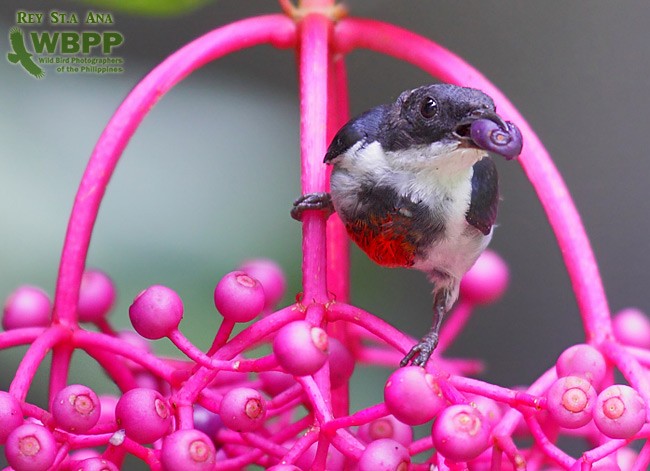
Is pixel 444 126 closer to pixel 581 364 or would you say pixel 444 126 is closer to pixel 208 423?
pixel 581 364

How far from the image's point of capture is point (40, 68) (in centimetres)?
108

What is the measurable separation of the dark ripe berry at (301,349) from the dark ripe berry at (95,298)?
39cm

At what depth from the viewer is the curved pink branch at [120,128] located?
83 cm

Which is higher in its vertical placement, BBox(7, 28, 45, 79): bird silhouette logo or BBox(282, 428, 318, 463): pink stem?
BBox(7, 28, 45, 79): bird silhouette logo

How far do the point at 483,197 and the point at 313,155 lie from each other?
0.18m

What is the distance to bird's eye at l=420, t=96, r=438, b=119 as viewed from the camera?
83 cm

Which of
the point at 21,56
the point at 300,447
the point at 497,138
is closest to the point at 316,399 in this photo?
the point at 300,447

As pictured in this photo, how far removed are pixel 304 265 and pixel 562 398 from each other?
240mm

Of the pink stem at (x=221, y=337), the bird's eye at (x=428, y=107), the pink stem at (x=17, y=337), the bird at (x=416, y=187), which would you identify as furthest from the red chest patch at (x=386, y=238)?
the pink stem at (x=17, y=337)

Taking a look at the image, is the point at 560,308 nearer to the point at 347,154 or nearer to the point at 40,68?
the point at 347,154

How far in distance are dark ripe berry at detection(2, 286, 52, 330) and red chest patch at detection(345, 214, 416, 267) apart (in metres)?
0.33

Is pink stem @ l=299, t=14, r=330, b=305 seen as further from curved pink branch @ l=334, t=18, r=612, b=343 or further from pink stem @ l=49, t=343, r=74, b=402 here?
pink stem @ l=49, t=343, r=74, b=402

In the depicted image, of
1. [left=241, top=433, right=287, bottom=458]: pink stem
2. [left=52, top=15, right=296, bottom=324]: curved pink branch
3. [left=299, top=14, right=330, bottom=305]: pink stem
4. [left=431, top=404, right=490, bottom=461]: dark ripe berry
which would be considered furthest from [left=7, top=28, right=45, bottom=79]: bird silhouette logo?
[left=431, top=404, right=490, bottom=461]: dark ripe berry

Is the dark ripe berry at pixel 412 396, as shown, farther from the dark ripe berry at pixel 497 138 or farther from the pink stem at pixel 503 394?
the dark ripe berry at pixel 497 138
